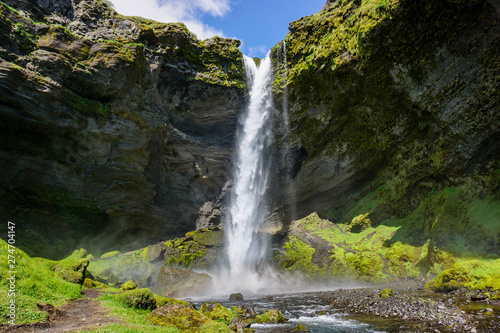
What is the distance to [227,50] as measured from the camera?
33656 millimetres

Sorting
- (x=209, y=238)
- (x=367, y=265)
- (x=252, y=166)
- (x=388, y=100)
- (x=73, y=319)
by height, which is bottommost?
(x=73, y=319)

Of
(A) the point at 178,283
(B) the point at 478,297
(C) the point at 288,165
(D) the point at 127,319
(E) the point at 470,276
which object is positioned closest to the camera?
(D) the point at 127,319

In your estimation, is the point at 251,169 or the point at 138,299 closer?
the point at 138,299

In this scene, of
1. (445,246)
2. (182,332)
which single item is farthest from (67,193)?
(445,246)

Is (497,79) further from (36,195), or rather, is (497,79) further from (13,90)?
(36,195)

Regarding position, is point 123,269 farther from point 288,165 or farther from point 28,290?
point 288,165

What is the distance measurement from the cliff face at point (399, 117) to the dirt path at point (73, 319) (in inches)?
802

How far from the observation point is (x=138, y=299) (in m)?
10.3

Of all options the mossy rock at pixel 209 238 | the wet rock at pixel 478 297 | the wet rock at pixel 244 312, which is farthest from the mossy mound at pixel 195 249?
the wet rock at pixel 478 297

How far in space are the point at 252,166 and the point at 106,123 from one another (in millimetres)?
17430

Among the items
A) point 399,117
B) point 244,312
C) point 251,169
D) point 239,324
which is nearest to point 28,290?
point 239,324

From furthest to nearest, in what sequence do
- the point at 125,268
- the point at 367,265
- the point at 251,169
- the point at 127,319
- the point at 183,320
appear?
the point at 251,169 < the point at 125,268 < the point at 367,265 < the point at 183,320 < the point at 127,319

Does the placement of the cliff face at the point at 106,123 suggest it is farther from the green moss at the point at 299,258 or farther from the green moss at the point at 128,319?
the green moss at the point at 128,319

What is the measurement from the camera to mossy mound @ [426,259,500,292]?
521 inches
